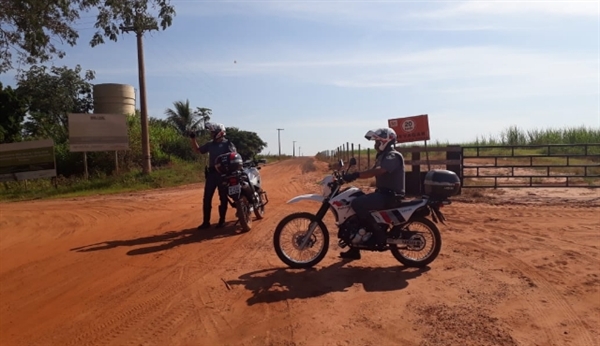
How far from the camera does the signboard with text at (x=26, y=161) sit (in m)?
22.2

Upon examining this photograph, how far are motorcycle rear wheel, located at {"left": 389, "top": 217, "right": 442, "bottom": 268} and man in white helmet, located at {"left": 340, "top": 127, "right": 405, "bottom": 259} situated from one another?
Result: 0.80 ft

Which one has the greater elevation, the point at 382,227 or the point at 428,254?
the point at 382,227

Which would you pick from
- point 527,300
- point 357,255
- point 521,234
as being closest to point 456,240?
point 521,234

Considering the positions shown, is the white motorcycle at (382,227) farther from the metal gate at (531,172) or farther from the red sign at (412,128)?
the metal gate at (531,172)

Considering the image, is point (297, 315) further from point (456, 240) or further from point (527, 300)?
point (456, 240)

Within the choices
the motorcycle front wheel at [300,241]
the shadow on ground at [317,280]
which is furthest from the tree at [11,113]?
the shadow on ground at [317,280]

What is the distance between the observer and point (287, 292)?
5.78m

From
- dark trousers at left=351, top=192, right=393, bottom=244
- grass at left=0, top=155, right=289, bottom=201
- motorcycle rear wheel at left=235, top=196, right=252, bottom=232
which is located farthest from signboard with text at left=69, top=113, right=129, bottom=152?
dark trousers at left=351, top=192, right=393, bottom=244

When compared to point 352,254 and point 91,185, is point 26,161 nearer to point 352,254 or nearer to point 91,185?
point 91,185

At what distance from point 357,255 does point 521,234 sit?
342 cm

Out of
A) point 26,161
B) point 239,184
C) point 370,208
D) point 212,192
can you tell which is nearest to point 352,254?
point 370,208

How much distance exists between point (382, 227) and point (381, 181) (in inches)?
21.8

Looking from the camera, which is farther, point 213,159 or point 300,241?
point 213,159

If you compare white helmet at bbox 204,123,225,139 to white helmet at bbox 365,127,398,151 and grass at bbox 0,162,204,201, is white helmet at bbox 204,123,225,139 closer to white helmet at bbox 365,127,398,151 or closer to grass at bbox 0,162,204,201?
white helmet at bbox 365,127,398,151
